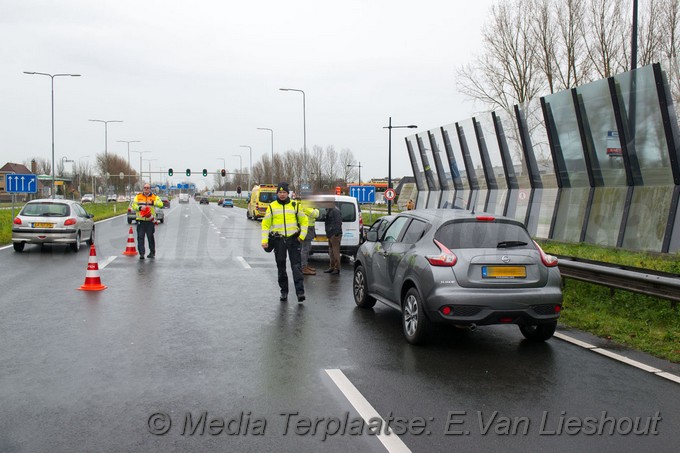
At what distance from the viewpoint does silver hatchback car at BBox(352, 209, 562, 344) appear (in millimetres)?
6254

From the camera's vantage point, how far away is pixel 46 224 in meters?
16.3

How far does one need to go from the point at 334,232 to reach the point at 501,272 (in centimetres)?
703

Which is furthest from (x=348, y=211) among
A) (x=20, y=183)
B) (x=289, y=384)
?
(x=20, y=183)

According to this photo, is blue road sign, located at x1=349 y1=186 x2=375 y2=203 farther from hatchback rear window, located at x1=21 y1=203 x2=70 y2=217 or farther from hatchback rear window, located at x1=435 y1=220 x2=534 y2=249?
hatchback rear window, located at x1=435 y1=220 x2=534 y2=249

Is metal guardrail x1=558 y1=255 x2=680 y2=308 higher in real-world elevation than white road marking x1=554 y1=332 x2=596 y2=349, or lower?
higher

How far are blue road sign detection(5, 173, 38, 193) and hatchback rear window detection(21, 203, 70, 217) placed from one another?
724 cm

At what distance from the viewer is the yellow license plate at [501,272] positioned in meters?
6.34

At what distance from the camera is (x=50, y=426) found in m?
4.14

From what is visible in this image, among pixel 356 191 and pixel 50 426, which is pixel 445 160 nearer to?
pixel 356 191

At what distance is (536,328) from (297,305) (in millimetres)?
3652

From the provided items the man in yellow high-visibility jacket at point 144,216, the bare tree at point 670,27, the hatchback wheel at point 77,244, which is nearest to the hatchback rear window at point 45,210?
the hatchback wheel at point 77,244

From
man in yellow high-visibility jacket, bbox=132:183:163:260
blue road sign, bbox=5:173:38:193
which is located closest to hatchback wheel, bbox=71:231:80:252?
man in yellow high-visibility jacket, bbox=132:183:163:260

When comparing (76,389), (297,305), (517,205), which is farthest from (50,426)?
(517,205)

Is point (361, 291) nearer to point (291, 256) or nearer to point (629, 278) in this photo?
point (291, 256)
